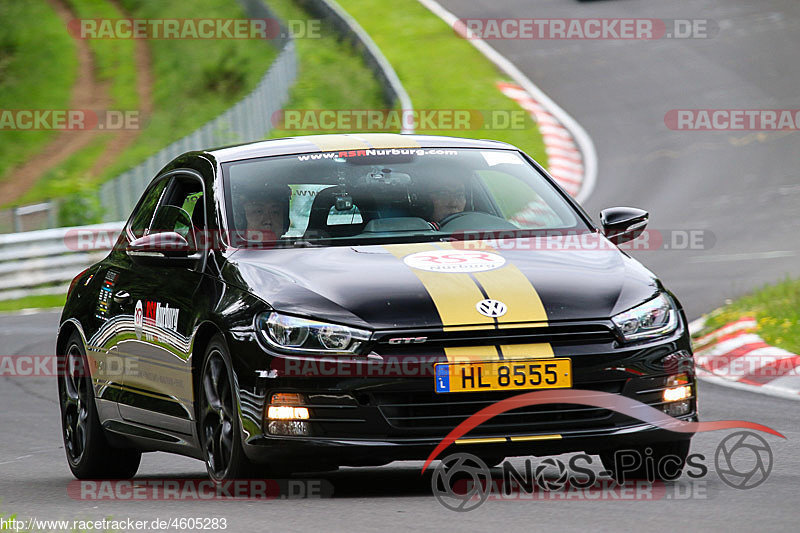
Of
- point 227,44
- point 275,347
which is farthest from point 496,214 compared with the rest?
point 227,44

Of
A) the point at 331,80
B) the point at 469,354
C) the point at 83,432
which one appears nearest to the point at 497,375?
the point at 469,354

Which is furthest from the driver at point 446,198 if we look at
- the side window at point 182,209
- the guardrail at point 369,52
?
the guardrail at point 369,52

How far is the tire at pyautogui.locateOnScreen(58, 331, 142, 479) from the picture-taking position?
26.9 feet

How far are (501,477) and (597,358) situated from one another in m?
1.22

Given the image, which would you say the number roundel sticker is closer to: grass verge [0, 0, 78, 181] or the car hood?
the car hood

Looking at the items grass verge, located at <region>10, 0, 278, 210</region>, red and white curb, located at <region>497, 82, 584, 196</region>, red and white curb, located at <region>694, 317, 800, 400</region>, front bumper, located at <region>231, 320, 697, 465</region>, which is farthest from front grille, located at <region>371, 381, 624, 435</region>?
grass verge, located at <region>10, 0, 278, 210</region>

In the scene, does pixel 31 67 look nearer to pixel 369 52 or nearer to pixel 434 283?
pixel 369 52

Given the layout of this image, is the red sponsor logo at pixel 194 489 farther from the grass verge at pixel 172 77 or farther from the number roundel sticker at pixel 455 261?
the grass verge at pixel 172 77

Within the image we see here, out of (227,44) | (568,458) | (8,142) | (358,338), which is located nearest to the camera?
(358,338)

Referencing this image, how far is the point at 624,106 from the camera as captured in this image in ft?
101

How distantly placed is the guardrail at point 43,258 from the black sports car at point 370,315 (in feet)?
44.1

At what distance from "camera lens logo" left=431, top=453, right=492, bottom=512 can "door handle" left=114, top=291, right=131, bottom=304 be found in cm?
196

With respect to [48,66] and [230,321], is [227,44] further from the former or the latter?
[230,321]

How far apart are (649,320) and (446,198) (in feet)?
4.63
